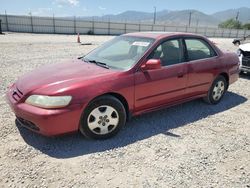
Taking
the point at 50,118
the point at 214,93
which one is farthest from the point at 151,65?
the point at 214,93

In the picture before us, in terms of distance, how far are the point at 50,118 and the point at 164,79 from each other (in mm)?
1976

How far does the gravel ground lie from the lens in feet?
9.59

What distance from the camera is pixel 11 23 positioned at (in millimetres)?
32156

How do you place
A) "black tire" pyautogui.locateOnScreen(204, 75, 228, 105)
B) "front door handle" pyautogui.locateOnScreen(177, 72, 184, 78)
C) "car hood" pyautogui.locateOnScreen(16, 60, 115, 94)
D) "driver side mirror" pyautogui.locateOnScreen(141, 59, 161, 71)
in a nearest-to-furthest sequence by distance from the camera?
"car hood" pyautogui.locateOnScreen(16, 60, 115, 94), "driver side mirror" pyautogui.locateOnScreen(141, 59, 161, 71), "front door handle" pyautogui.locateOnScreen(177, 72, 184, 78), "black tire" pyautogui.locateOnScreen(204, 75, 228, 105)

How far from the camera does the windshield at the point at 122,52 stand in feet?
13.2

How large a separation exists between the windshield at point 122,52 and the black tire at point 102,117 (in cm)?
62

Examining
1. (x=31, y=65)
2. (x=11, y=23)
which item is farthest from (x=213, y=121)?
(x=11, y=23)

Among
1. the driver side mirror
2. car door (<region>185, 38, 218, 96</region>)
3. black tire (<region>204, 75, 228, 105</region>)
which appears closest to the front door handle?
car door (<region>185, 38, 218, 96</region>)

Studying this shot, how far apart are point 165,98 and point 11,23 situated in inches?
1300

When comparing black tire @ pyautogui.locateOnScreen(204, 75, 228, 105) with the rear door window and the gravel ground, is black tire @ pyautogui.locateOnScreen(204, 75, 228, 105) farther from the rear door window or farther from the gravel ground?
the gravel ground

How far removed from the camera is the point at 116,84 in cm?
363

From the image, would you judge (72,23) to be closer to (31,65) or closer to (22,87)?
(31,65)

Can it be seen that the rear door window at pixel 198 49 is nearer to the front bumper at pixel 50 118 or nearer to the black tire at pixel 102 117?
the black tire at pixel 102 117

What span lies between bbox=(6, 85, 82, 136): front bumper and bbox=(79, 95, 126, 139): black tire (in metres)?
0.14
